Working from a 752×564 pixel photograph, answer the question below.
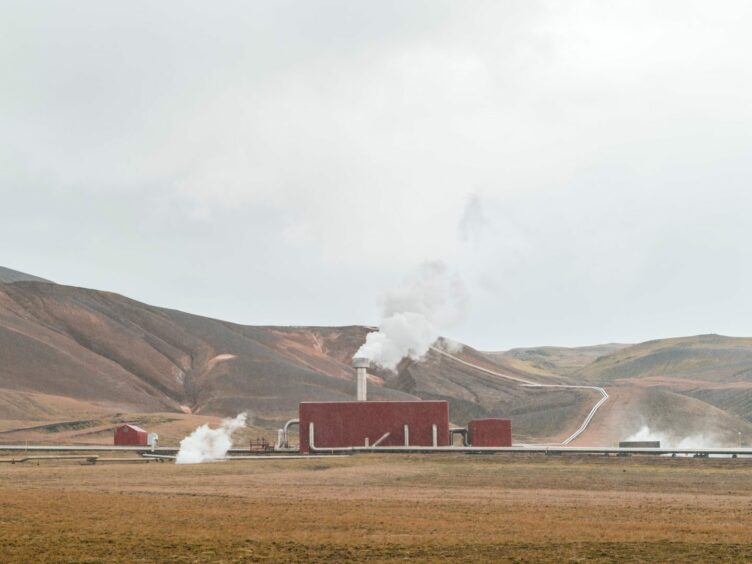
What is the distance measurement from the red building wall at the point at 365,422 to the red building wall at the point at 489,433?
15.2 feet

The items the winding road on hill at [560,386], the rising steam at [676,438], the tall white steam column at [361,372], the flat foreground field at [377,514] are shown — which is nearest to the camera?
the flat foreground field at [377,514]

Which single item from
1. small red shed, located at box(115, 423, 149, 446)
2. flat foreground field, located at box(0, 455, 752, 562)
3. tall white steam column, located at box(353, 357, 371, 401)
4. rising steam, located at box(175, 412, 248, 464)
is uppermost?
tall white steam column, located at box(353, 357, 371, 401)

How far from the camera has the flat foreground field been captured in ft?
95.9

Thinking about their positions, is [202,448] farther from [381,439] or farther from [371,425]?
[381,439]

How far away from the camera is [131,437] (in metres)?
96.2

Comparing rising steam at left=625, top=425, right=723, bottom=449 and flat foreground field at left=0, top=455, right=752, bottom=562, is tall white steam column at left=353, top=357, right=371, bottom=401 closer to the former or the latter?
flat foreground field at left=0, top=455, right=752, bottom=562

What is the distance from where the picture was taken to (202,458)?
77.6 m

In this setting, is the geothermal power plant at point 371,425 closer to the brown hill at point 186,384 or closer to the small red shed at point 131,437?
the small red shed at point 131,437

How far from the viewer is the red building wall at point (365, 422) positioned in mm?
84188

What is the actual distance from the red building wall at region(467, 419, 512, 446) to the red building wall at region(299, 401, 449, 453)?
4644mm

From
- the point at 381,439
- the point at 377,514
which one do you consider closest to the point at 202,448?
the point at 381,439

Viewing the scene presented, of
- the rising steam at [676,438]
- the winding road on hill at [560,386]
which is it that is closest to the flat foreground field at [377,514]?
the rising steam at [676,438]

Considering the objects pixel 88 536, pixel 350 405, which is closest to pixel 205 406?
pixel 350 405

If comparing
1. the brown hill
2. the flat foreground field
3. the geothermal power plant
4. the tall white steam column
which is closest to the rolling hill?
the brown hill
